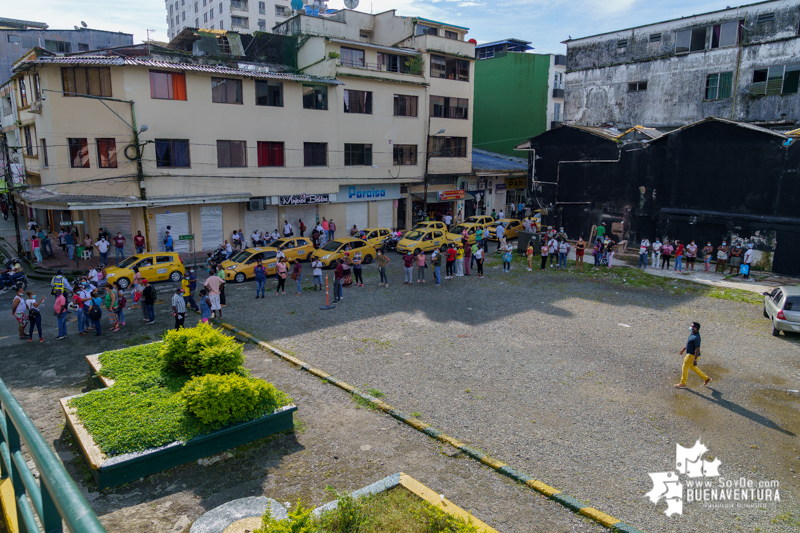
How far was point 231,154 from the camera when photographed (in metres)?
29.9

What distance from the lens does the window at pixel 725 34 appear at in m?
33.5

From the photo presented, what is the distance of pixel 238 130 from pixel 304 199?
5.68 meters

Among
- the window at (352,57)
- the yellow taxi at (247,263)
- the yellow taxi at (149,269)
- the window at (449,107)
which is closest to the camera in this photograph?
the yellow taxi at (149,269)

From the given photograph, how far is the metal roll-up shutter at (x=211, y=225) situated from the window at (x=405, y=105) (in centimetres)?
1434

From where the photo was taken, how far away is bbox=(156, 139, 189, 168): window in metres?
27.5

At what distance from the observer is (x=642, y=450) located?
953cm

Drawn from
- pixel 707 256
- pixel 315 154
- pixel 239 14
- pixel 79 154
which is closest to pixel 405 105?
pixel 315 154

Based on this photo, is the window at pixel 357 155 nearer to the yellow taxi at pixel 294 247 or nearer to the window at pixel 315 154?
the window at pixel 315 154

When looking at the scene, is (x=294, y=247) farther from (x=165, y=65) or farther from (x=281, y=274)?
(x=165, y=65)

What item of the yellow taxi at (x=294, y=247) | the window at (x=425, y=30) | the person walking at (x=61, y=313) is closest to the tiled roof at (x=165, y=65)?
the window at (x=425, y=30)

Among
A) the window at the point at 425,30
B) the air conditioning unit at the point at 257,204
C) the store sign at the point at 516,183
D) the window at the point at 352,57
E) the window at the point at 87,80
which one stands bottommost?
the air conditioning unit at the point at 257,204

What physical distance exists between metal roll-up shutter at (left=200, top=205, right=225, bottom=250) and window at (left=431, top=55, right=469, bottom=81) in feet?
61.7

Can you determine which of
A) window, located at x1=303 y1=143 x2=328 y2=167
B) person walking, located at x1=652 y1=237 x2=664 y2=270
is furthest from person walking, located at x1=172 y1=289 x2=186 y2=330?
person walking, located at x1=652 y1=237 x2=664 y2=270

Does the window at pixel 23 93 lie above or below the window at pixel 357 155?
above
